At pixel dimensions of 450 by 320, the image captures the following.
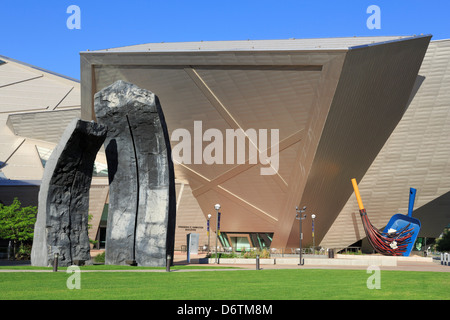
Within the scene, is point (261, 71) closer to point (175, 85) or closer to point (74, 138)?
point (175, 85)

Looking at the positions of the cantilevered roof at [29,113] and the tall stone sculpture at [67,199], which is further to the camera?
the cantilevered roof at [29,113]

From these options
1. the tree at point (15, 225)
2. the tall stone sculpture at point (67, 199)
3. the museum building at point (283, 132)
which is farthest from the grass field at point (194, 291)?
the tree at point (15, 225)

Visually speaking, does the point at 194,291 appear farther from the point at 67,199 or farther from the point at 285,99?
the point at 285,99

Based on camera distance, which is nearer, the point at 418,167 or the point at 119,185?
the point at 119,185

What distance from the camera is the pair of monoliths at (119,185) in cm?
2388

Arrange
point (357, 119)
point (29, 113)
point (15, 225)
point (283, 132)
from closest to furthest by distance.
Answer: point (15, 225)
point (357, 119)
point (283, 132)
point (29, 113)

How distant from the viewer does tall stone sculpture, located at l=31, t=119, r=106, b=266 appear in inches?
931

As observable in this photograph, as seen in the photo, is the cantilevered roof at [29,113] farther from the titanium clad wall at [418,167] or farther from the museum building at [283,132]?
the titanium clad wall at [418,167]

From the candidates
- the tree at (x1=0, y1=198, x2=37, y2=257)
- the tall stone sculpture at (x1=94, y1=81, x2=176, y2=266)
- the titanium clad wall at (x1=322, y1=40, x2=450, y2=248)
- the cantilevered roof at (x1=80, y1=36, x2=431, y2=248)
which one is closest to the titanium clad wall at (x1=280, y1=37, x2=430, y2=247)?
the cantilevered roof at (x1=80, y1=36, x2=431, y2=248)

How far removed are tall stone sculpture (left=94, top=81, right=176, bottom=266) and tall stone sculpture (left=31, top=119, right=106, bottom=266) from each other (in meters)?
1.52

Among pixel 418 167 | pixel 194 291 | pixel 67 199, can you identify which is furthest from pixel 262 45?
pixel 194 291

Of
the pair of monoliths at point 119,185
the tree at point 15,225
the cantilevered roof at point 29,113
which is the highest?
the cantilevered roof at point 29,113

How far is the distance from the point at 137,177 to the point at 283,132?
1605 cm

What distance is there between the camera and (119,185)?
86.6ft
